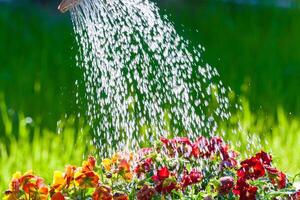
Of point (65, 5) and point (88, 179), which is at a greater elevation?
point (65, 5)

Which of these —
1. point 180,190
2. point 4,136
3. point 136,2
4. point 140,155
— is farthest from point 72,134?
point 180,190

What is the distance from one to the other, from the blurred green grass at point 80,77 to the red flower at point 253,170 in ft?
2.36

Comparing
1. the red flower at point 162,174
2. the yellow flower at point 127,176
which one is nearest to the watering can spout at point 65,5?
the yellow flower at point 127,176

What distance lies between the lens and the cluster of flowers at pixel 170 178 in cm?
320

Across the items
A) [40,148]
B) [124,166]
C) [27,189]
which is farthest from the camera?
[40,148]

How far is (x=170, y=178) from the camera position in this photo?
10.5ft

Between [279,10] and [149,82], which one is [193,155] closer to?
[149,82]

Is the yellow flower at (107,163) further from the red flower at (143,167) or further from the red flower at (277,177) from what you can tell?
the red flower at (277,177)

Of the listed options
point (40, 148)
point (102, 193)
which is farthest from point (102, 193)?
point (40, 148)

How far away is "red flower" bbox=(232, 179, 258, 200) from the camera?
3.19m

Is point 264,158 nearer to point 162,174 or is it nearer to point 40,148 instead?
point 162,174

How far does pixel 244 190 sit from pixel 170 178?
0.80 ft

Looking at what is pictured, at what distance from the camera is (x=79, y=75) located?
6195 mm

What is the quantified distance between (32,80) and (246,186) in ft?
11.0
